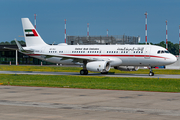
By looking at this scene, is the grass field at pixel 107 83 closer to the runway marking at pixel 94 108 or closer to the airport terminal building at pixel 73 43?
the runway marking at pixel 94 108

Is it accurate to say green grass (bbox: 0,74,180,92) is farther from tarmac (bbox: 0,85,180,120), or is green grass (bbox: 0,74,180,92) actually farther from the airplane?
the airplane

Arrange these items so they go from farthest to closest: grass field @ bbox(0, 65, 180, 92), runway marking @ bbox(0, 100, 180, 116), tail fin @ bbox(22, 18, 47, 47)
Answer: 1. tail fin @ bbox(22, 18, 47, 47)
2. grass field @ bbox(0, 65, 180, 92)
3. runway marking @ bbox(0, 100, 180, 116)

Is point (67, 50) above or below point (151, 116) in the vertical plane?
above

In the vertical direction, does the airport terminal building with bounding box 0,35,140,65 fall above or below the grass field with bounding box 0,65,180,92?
above

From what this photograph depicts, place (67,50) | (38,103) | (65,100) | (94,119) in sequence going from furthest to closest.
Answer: (67,50), (65,100), (38,103), (94,119)

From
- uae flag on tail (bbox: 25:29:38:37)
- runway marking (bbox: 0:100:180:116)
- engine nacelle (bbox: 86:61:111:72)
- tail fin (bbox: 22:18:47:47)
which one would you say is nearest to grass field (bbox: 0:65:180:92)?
engine nacelle (bbox: 86:61:111:72)

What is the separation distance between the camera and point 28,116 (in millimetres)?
12430

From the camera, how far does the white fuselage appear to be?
137ft

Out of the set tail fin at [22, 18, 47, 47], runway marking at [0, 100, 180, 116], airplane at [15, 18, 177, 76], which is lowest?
runway marking at [0, 100, 180, 116]

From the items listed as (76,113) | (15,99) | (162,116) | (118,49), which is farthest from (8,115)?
(118,49)

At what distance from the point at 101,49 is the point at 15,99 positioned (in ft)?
94.0

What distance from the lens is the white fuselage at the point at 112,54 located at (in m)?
41.6

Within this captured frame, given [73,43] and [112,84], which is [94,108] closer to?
[112,84]

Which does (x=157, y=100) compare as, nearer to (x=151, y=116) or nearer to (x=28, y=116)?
(x=151, y=116)
